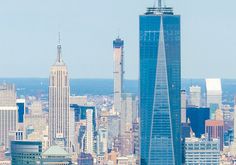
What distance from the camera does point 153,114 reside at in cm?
7075

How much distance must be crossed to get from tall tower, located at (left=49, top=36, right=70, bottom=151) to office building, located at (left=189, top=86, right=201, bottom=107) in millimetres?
6297

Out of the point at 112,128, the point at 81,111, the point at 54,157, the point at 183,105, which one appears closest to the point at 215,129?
the point at 183,105

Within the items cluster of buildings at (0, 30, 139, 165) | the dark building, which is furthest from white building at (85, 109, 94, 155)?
the dark building

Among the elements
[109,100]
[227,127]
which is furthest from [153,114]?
[109,100]

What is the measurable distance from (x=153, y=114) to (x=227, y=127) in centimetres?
1173

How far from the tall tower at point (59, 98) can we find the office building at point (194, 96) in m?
6.30

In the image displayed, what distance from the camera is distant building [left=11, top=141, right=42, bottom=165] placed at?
176ft

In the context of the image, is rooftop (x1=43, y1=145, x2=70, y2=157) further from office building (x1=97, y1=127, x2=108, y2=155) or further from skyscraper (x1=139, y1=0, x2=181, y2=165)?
office building (x1=97, y1=127, x2=108, y2=155)

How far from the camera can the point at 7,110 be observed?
86.3 m

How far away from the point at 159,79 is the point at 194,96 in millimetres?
9685

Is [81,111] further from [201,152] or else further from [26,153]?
[26,153]

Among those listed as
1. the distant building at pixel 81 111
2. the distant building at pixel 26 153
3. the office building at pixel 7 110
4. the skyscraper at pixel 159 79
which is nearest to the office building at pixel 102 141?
the distant building at pixel 81 111

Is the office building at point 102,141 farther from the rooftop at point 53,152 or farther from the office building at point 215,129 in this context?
the rooftop at point 53,152

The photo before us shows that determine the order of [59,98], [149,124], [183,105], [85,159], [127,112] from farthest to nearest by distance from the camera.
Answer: [59,98] → [127,112] → [183,105] → [149,124] → [85,159]
